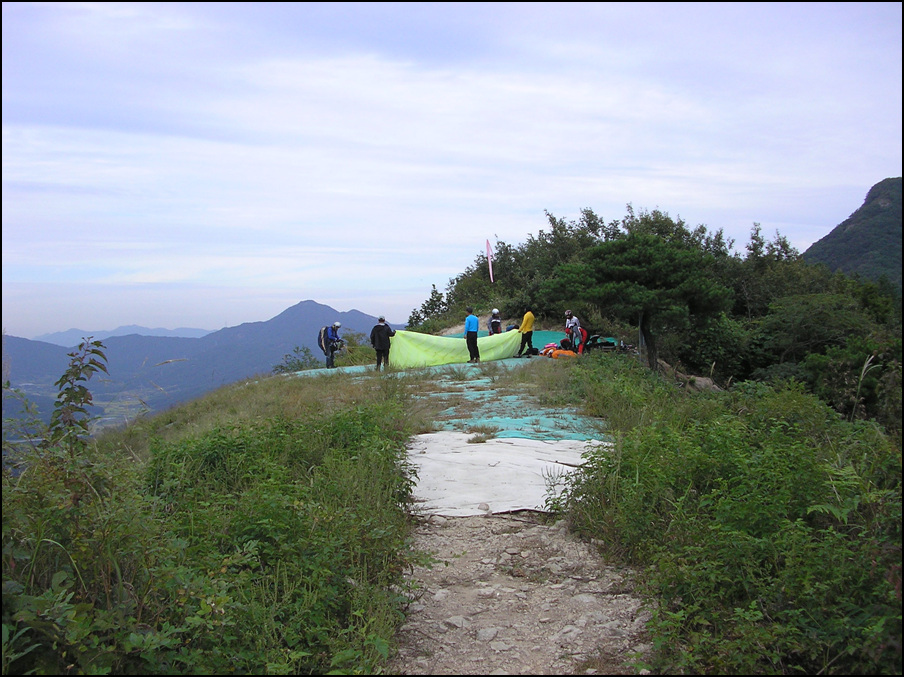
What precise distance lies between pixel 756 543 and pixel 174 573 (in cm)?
249

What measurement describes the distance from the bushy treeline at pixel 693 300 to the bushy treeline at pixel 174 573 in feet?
21.9

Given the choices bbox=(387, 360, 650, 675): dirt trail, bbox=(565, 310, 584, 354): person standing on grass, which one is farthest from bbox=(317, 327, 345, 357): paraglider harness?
bbox=(387, 360, 650, 675): dirt trail

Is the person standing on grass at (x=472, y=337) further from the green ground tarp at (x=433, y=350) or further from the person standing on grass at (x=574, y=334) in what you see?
the person standing on grass at (x=574, y=334)

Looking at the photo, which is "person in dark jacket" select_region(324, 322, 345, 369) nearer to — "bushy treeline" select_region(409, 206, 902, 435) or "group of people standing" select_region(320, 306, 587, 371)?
"group of people standing" select_region(320, 306, 587, 371)

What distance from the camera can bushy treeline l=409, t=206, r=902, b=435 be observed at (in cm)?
1691

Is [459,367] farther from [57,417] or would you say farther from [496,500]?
[57,417]

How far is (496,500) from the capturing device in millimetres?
5434

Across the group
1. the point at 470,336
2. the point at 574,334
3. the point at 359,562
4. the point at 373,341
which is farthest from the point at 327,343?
the point at 359,562

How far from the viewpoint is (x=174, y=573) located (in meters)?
2.75

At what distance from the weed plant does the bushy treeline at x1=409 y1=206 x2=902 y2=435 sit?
14.7 feet

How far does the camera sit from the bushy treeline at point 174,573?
2.51 meters

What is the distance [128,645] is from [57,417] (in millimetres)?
1308

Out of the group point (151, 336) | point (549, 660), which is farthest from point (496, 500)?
point (151, 336)

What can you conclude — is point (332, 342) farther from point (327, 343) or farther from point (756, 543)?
point (756, 543)
